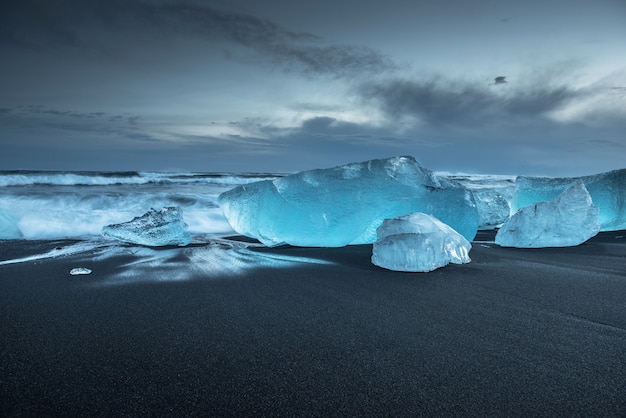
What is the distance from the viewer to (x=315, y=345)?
156 cm

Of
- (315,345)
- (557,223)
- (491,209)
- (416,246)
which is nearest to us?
(315,345)

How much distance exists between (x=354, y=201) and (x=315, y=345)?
2.61 meters

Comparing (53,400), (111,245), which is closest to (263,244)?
(111,245)

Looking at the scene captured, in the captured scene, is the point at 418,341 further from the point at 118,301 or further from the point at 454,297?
the point at 118,301

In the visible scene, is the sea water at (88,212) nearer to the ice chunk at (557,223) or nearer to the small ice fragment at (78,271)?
the small ice fragment at (78,271)

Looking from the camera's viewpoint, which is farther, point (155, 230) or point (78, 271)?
point (155, 230)

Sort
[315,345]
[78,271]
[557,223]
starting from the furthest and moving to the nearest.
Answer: [557,223], [78,271], [315,345]

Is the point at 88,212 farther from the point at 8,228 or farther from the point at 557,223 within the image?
the point at 557,223

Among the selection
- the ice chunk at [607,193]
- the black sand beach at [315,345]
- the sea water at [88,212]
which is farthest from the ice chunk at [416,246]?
the ice chunk at [607,193]

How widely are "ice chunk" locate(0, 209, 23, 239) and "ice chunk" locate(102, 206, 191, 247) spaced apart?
4.41ft

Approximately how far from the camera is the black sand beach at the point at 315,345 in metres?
1.14

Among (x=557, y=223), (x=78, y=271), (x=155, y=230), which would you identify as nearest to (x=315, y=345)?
(x=78, y=271)

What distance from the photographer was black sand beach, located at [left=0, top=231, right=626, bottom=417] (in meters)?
1.14

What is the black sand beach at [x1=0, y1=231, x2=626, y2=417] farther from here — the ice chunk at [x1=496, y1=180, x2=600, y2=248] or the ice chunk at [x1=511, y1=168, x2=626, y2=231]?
the ice chunk at [x1=511, y1=168, x2=626, y2=231]
